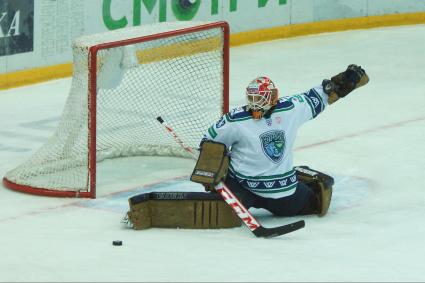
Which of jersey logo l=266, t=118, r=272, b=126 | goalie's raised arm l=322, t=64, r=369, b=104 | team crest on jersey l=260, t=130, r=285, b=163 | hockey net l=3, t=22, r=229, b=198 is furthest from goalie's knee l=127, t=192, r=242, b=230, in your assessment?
goalie's raised arm l=322, t=64, r=369, b=104

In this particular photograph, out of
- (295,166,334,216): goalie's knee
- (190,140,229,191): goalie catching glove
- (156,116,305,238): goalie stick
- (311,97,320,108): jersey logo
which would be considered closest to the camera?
(156,116,305,238): goalie stick

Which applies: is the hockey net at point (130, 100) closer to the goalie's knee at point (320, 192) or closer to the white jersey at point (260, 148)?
the white jersey at point (260, 148)

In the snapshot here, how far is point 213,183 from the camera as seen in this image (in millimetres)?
7004

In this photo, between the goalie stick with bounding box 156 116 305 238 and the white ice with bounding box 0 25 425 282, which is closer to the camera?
the white ice with bounding box 0 25 425 282

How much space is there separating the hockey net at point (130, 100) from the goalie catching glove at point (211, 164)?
0.98m

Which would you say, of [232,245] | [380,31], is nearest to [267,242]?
[232,245]

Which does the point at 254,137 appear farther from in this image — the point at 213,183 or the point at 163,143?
the point at 163,143

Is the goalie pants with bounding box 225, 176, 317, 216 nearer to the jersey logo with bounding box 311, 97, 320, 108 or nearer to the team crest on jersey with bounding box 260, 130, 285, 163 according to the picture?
the team crest on jersey with bounding box 260, 130, 285, 163

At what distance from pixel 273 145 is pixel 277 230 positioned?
0.55 meters

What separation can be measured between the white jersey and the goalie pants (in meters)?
0.03

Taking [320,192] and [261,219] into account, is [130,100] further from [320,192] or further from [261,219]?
[320,192]

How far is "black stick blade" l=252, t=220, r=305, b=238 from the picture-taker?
6859 millimetres

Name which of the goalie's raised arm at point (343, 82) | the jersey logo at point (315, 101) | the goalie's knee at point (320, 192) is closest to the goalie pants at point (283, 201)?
the goalie's knee at point (320, 192)

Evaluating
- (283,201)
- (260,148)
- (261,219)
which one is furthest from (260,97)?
(261,219)
